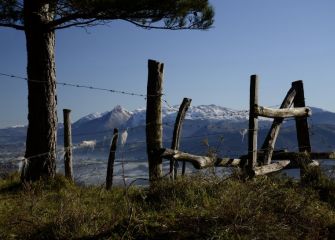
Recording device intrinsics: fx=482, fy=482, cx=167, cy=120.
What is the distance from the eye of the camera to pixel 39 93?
10836 millimetres

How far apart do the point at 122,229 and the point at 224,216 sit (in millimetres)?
1185

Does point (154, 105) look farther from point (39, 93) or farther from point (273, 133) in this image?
point (39, 93)

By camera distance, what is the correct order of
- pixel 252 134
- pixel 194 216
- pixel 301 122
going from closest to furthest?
pixel 194 216, pixel 252 134, pixel 301 122

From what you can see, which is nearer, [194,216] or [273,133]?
[194,216]

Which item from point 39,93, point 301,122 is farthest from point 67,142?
point 301,122

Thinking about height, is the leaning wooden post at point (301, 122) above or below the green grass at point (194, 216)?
above

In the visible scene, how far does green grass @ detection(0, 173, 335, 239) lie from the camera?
5.42 metres

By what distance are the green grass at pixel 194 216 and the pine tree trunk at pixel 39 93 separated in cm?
368

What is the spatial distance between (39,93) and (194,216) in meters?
6.21

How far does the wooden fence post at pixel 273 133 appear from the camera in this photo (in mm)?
9141

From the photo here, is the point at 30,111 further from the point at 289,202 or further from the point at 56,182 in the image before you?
the point at 289,202

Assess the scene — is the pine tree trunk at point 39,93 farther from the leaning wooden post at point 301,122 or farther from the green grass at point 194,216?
the leaning wooden post at point 301,122

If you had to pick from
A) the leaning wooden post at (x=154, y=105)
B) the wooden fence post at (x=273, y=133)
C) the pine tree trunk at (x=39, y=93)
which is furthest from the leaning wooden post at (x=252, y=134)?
the pine tree trunk at (x=39, y=93)

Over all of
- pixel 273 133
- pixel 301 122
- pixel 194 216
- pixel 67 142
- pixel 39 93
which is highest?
pixel 39 93
